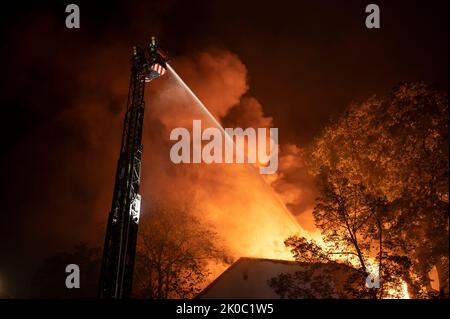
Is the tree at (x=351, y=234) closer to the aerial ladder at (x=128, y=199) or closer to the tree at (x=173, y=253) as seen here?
the aerial ladder at (x=128, y=199)

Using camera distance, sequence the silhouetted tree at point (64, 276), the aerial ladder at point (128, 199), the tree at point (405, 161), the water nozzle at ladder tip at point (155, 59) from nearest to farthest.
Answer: the aerial ladder at point (128, 199) < the water nozzle at ladder tip at point (155, 59) < the tree at point (405, 161) < the silhouetted tree at point (64, 276)

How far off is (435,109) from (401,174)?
3.27 meters

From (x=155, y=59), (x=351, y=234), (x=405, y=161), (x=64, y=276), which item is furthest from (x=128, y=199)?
(x=64, y=276)

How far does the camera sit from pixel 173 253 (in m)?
27.7

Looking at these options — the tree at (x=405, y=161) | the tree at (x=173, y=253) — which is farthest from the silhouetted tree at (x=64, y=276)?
the tree at (x=405, y=161)

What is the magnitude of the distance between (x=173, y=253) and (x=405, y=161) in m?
18.6

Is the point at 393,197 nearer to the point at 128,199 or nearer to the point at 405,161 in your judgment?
the point at 405,161

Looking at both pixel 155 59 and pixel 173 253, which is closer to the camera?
pixel 155 59

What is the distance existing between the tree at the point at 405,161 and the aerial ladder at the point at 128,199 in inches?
361

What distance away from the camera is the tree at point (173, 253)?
2706 cm

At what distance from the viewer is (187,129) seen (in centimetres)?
3309

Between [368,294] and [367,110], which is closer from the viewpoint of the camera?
[368,294]
